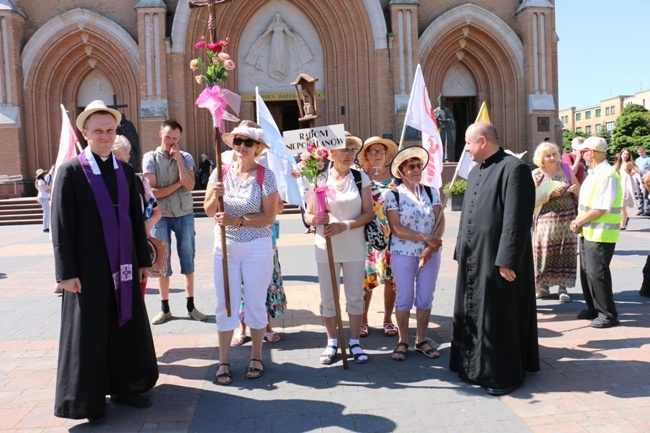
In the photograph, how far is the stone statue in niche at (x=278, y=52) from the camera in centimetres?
2264

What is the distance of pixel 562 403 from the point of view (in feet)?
13.3

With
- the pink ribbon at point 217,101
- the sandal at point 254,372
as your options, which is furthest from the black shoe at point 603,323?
the pink ribbon at point 217,101

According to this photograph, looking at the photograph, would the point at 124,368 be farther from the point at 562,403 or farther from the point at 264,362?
the point at 562,403

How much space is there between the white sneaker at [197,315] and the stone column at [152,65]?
51.3 ft

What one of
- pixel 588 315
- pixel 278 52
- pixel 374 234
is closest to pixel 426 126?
pixel 374 234

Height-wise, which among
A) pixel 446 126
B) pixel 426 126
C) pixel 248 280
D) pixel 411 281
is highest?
pixel 446 126

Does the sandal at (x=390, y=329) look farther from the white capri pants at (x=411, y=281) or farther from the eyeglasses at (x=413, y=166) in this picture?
the eyeglasses at (x=413, y=166)

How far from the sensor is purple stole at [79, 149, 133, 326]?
3934 millimetres

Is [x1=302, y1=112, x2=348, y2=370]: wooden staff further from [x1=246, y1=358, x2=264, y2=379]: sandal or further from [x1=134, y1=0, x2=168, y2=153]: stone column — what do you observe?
[x1=134, y1=0, x2=168, y2=153]: stone column

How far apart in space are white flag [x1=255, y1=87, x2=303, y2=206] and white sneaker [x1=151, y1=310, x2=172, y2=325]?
6.31 ft

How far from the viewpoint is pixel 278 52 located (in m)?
22.7

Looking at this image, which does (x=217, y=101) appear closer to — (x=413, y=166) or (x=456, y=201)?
(x=413, y=166)

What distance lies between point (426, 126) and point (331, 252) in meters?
1.77

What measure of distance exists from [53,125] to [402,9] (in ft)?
49.7
